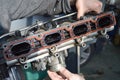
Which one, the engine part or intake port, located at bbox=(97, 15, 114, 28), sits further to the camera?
intake port, located at bbox=(97, 15, 114, 28)

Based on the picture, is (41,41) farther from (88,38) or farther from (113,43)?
(113,43)

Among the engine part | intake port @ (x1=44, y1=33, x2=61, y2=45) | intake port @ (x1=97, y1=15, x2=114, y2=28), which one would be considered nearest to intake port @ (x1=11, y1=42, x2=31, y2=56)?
the engine part

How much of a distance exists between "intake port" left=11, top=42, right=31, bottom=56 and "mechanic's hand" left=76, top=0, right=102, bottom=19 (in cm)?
51

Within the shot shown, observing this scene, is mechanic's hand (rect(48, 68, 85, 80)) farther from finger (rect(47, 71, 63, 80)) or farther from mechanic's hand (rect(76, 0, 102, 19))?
mechanic's hand (rect(76, 0, 102, 19))

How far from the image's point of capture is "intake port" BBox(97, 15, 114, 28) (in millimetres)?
2082

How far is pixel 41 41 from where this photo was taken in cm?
188

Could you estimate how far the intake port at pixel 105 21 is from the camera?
2082mm

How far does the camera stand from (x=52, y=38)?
195 centimetres

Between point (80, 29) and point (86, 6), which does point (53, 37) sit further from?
point (86, 6)

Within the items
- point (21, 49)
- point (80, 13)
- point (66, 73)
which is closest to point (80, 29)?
point (80, 13)

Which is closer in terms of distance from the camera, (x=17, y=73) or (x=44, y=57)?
(x=44, y=57)

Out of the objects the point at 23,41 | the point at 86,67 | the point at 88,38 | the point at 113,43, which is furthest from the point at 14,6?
the point at 113,43

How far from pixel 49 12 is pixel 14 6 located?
1.33 feet

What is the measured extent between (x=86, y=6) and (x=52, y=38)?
0.42 meters
